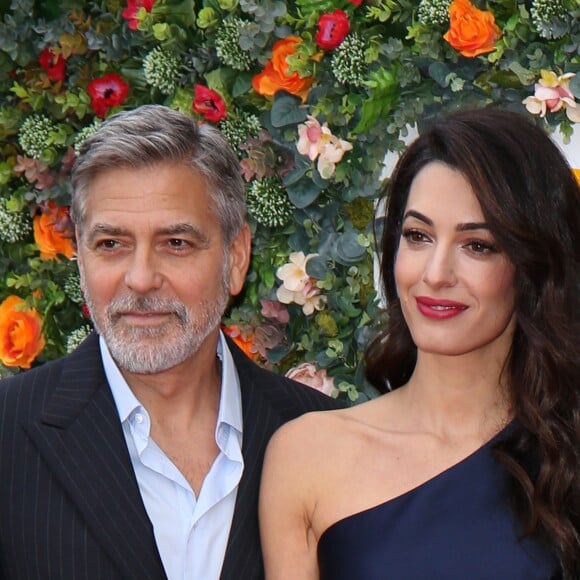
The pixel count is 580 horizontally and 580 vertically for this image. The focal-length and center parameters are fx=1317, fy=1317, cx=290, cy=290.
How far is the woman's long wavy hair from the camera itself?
2447 millimetres

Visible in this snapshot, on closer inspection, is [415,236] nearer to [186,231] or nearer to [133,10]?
[186,231]

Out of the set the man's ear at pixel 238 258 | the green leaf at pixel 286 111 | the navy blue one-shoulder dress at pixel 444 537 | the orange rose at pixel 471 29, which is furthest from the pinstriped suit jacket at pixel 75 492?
the orange rose at pixel 471 29

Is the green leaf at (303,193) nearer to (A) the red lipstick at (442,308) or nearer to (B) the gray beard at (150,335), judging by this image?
(B) the gray beard at (150,335)

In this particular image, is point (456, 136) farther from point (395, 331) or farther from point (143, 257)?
point (143, 257)

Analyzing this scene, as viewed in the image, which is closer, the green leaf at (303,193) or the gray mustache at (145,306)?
the gray mustache at (145,306)

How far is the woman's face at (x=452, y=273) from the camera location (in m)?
2.45

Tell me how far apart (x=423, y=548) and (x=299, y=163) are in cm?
126

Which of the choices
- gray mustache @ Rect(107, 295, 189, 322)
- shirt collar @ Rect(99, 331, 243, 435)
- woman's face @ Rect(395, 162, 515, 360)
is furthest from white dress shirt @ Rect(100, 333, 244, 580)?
woman's face @ Rect(395, 162, 515, 360)

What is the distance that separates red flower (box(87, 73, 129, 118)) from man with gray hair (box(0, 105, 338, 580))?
3.19 ft

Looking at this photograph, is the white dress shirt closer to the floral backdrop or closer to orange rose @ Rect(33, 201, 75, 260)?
the floral backdrop

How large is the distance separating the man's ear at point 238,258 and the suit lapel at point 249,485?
19cm

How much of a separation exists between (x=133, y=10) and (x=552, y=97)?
1236 millimetres

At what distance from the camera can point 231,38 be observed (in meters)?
3.50

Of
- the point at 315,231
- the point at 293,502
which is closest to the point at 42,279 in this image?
the point at 315,231
